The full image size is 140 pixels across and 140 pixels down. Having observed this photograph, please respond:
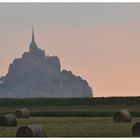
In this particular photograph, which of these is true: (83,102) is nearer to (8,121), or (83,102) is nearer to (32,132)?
(8,121)

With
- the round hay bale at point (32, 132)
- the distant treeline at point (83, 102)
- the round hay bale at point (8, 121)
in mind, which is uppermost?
the distant treeline at point (83, 102)

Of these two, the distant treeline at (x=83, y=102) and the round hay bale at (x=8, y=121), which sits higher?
the distant treeline at (x=83, y=102)

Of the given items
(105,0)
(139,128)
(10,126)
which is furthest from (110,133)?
(10,126)

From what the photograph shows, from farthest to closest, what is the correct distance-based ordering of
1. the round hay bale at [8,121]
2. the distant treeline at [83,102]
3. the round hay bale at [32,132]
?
the distant treeline at [83,102], the round hay bale at [8,121], the round hay bale at [32,132]

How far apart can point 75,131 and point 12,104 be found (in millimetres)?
72501

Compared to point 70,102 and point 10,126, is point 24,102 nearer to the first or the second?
point 70,102

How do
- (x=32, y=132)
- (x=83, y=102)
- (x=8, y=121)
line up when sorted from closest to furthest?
(x=32, y=132)
(x=8, y=121)
(x=83, y=102)

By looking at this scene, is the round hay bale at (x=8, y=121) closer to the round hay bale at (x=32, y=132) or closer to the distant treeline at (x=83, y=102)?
the round hay bale at (x=32, y=132)

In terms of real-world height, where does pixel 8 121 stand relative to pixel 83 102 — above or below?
below

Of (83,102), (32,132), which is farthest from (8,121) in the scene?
(83,102)

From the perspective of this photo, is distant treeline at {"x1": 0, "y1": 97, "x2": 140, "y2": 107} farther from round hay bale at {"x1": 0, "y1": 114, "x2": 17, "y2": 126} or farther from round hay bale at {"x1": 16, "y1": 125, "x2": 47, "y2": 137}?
round hay bale at {"x1": 16, "y1": 125, "x2": 47, "y2": 137}

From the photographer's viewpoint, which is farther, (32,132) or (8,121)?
(8,121)

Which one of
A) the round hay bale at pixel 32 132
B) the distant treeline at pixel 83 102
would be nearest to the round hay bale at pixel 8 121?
the round hay bale at pixel 32 132

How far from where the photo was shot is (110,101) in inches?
4235
